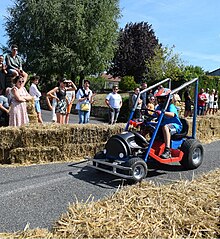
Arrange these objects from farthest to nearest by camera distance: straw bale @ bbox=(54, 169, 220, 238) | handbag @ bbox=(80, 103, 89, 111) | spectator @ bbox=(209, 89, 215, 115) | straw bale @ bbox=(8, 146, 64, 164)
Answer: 1. spectator @ bbox=(209, 89, 215, 115)
2. handbag @ bbox=(80, 103, 89, 111)
3. straw bale @ bbox=(8, 146, 64, 164)
4. straw bale @ bbox=(54, 169, 220, 238)

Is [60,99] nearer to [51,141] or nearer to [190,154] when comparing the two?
[51,141]

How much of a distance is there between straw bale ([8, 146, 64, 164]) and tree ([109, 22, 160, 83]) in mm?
31392

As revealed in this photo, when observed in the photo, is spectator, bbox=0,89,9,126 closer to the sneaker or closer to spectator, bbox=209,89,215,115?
the sneaker

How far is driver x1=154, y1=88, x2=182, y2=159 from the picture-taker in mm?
5879

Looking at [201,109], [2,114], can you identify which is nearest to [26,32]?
[201,109]

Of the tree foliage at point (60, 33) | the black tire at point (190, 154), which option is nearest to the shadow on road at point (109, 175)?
the black tire at point (190, 154)

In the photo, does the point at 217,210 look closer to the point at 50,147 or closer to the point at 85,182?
the point at 85,182

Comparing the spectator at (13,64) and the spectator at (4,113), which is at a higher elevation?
the spectator at (13,64)

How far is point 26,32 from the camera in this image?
27.2 meters

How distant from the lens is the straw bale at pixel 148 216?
8.79 ft

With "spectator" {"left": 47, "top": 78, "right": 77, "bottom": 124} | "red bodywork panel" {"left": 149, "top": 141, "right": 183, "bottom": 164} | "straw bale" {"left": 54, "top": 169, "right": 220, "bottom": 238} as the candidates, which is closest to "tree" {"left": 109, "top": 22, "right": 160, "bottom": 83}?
"spectator" {"left": 47, "top": 78, "right": 77, "bottom": 124}

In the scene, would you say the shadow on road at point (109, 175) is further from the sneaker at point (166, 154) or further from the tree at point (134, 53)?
the tree at point (134, 53)

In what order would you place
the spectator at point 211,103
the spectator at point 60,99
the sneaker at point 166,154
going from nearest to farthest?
the sneaker at point 166,154
the spectator at point 60,99
the spectator at point 211,103

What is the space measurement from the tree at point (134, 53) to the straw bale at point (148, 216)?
34.4 metres
